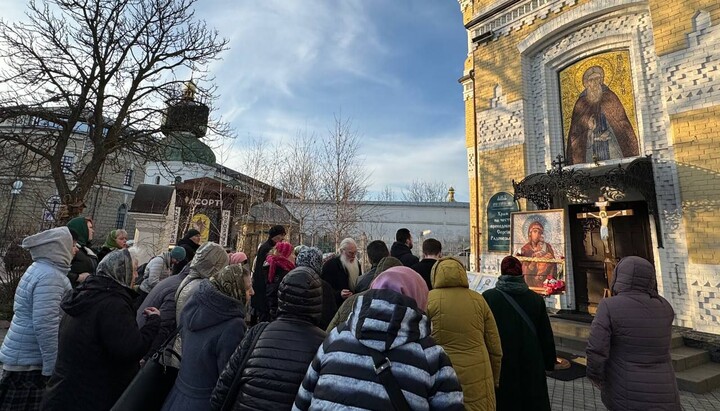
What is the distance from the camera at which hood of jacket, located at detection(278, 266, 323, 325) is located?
76.2 inches

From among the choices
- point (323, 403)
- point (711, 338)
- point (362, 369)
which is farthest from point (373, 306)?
point (711, 338)

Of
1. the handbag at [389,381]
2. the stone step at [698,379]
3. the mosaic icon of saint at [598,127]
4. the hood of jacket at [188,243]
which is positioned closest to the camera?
the handbag at [389,381]

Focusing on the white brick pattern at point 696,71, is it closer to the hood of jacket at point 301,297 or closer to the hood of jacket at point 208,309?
the hood of jacket at point 301,297

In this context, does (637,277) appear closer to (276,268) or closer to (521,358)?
(521,358)

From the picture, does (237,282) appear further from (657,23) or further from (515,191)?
(657,23)

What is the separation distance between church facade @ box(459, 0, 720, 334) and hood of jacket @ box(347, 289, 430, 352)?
7.26m

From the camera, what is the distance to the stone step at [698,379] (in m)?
5.31

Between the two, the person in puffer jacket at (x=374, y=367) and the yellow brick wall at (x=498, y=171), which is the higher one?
the yellow brick wall at (x=498, y=171)

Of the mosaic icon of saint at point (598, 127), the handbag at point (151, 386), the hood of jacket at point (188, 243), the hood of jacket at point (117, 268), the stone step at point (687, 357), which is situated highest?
the mosaic icon of saint at point (598, 127)

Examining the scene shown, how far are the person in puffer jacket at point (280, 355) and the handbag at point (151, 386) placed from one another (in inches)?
28.3

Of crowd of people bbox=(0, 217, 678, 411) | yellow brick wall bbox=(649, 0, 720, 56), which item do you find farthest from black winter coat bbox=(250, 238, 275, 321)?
yellow brick wall bbox=(649, 0, 720, 56)

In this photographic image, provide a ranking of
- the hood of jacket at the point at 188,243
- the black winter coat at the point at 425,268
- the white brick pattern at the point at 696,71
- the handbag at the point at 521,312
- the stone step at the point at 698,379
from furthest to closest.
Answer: the white brick pattern at the point at 696,71 < the hood of jacket at the point at 188,243 < the stone step at the point at 698,379 < the black winter coat at the point at 425,268 < the handbag at the point at 521,312

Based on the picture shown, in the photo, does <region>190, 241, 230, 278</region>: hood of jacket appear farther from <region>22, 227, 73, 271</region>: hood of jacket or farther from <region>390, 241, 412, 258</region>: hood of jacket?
<region>390, 241, 412, 258</region>: hood of jacket

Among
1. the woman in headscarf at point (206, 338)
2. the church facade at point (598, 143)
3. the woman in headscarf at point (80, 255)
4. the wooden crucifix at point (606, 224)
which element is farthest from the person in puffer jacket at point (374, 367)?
the wooden crucifix at point (606, 224)
